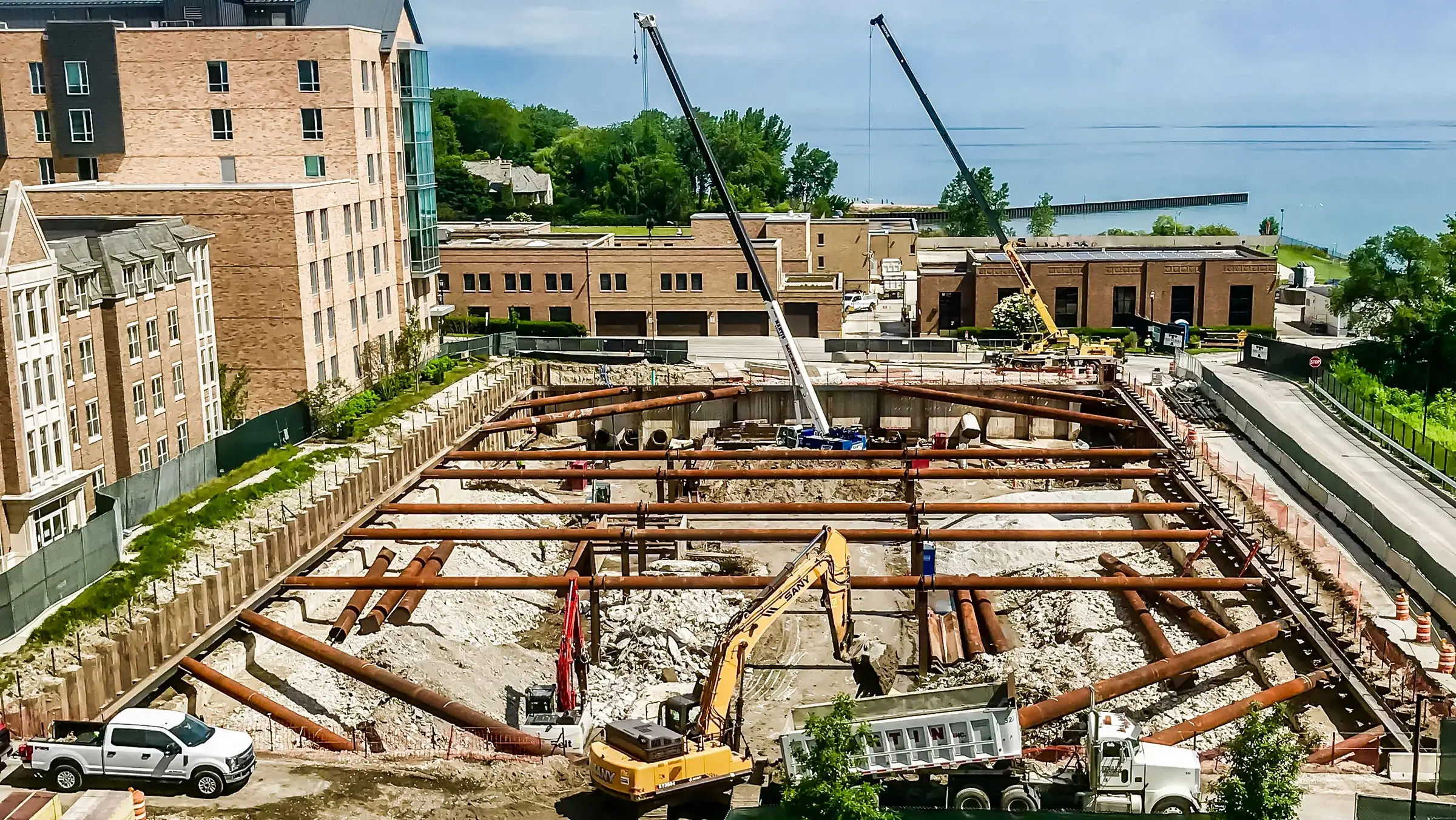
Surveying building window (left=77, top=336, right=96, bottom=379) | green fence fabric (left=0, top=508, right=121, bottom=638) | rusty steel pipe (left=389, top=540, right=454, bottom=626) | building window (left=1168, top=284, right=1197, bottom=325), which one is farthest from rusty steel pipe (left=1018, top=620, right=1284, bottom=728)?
building window (left=1168, top=284, right=1197, bottom=325)

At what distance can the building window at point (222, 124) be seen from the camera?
222 feet

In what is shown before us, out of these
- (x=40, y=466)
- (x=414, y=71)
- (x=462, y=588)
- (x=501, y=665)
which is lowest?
(x=501, y=665)

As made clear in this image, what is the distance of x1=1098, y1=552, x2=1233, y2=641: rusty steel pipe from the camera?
41.8m

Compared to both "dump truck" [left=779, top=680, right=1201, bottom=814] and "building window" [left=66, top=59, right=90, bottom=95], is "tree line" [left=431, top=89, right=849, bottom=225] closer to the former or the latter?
"building window" [left=66, top=59, right=90, bottom=95]

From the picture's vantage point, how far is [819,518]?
2260 inches

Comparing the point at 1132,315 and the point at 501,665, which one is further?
the point at 1132,315

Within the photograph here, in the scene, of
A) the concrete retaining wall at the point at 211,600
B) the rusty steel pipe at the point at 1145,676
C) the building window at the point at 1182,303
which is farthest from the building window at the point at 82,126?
the building window at the point at 1182,303

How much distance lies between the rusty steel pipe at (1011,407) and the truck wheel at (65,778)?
4728 cm

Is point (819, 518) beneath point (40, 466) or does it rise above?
beneath

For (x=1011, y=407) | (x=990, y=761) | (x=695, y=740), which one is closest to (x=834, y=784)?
(x=695, y=740)

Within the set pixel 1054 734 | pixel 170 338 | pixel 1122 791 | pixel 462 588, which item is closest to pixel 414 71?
pixel 170 338

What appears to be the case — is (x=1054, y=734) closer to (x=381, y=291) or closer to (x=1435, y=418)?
(x=1435, y=418)

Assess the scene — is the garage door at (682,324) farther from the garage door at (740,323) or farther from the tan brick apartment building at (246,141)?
the tan brick apartment building at (246,141)

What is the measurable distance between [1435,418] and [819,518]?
31.8 meters
